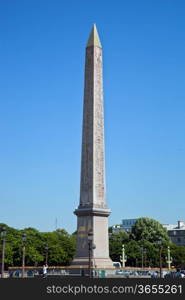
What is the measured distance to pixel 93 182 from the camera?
149 feet

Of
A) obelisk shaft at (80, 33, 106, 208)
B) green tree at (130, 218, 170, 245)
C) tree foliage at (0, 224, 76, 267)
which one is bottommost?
tree foliage at (0, 224, 76, 267)

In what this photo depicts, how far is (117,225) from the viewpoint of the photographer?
184 m

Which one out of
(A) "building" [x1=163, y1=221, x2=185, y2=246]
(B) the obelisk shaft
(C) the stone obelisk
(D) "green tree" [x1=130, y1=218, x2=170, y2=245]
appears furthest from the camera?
(A) "building" [x1=163, y1=221, x2=185, y2=246]

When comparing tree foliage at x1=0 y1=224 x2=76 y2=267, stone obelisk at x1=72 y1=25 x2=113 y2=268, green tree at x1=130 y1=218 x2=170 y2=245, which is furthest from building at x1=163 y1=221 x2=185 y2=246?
stone obelisk at x1=72 y1=25 x2=113 y2=268

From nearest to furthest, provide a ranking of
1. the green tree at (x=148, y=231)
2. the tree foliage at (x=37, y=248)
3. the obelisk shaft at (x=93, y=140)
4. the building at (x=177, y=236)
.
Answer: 1. the obelisk shaft at (x=93, y=140)
2. the tree foliage at (x=37, y=248)
3. the green tree at (x=148, y=231)
4. the building at (x=177, y=236)

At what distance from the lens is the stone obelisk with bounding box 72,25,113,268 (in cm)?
4496

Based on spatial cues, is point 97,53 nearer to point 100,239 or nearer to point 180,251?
point 100,239

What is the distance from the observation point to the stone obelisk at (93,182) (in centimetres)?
4496

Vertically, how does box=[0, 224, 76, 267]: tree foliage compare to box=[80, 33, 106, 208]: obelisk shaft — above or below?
below

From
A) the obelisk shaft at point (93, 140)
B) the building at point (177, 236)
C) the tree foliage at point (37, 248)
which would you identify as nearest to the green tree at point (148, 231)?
the tree foliage at point (37, 248)

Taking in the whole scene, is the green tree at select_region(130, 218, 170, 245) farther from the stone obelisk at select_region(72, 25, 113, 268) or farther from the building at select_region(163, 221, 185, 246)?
the building at select_region(163, 221, 185, 246)

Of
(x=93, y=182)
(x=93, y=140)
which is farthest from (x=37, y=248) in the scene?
(x=93, y=140)

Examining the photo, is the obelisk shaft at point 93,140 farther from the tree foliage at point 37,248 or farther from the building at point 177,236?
the building at point 177,236

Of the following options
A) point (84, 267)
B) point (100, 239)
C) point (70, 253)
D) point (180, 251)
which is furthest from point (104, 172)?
point (180, 251)
